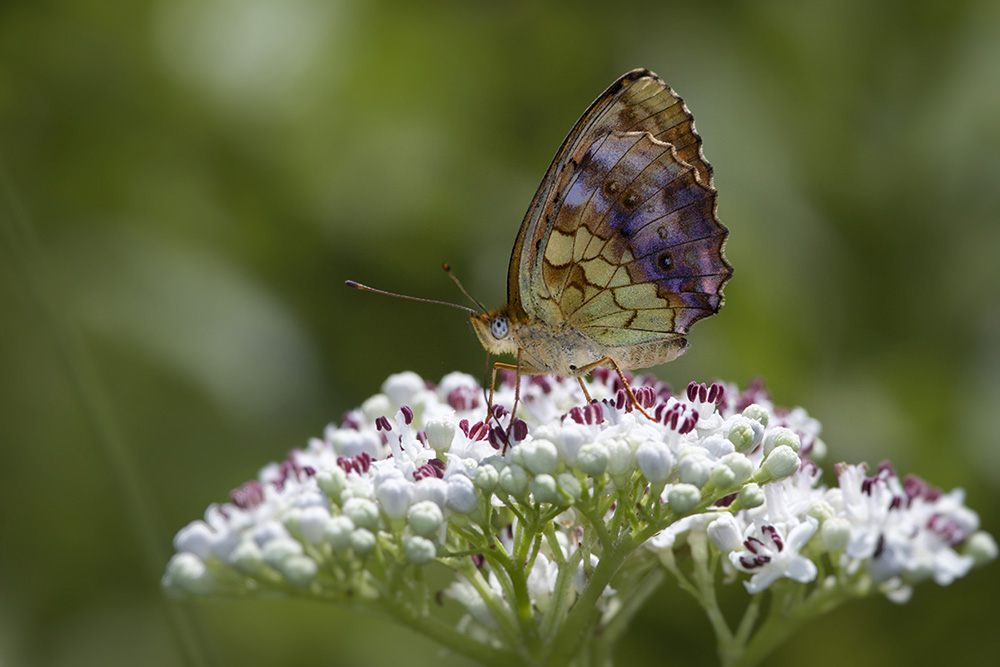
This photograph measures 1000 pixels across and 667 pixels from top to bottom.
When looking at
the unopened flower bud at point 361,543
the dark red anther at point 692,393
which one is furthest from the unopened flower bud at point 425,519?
the dark red anther at point 692,393

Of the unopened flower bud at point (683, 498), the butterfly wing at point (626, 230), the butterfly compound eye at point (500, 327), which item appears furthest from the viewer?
the butterfly compound eye at point (500, 327)

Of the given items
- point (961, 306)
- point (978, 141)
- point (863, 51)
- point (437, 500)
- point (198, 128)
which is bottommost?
point (961, 306)

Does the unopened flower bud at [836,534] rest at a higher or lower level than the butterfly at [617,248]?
lower

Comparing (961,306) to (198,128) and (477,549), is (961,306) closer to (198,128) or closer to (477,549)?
(477,549)

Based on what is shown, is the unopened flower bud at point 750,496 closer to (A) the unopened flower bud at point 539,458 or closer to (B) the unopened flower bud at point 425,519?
(A) the unopened flower bud at point 539,458

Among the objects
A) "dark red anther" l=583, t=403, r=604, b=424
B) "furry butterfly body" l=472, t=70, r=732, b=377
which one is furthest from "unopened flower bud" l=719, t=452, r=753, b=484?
"furry butterfly body" l=472, t=70, r=732, b=377

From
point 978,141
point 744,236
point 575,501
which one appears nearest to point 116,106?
point 744,236

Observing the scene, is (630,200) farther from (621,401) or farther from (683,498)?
(683,498)
